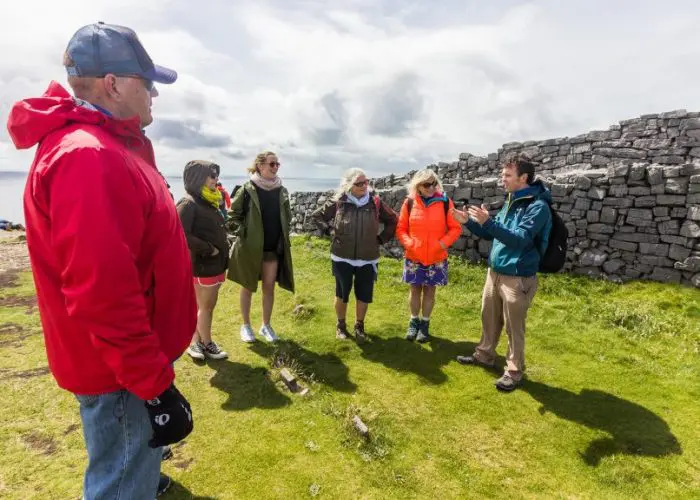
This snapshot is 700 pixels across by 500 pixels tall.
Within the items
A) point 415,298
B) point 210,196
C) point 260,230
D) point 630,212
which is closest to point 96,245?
point 210,196

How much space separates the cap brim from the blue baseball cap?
5 centimetres

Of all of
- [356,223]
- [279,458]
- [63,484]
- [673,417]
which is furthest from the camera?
[356,223]

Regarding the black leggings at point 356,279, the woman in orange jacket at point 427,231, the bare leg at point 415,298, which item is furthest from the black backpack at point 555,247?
the black leggings at point 356,279

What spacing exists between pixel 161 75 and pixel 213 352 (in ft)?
15.8

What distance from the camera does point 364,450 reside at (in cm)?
423

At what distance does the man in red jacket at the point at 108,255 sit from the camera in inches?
72.2

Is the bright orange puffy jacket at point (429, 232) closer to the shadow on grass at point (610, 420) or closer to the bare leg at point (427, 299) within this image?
the bare leg at point (427, 299)

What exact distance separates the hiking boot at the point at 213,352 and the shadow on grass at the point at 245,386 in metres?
0.09

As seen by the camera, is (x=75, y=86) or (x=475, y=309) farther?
(x=475, y=309)

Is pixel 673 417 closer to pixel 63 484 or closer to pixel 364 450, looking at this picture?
pixel 364 450

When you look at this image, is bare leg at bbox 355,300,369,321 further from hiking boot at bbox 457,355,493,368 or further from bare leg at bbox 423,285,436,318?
hiking boot at bbox 457,355,493,368

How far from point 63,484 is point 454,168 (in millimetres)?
17097

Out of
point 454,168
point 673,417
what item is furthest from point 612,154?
point 673,417

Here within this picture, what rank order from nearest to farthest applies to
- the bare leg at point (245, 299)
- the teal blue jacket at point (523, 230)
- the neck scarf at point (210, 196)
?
the teal blue jacket at point (523, 230) → the neck scarf at point (210, 196) → the bare leg at point (245, 299)
